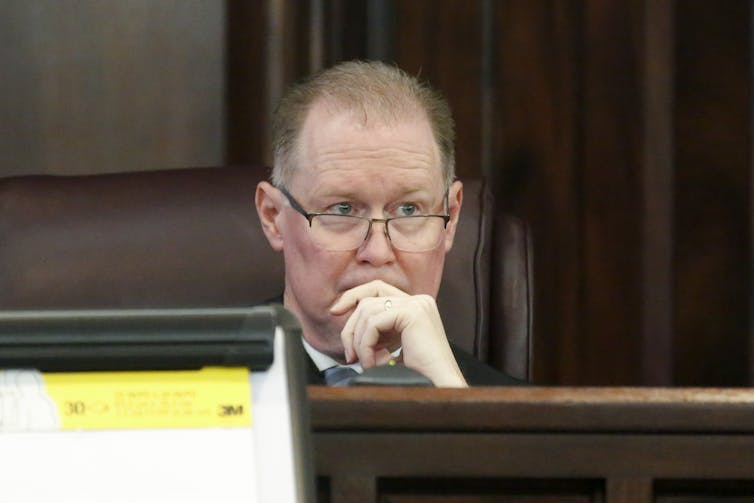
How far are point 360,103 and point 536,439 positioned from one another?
0.98 meters

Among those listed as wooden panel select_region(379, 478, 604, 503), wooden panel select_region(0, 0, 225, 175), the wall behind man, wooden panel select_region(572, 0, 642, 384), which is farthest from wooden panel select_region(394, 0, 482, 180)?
wooden panel select_region(379, 478, 604, 503)

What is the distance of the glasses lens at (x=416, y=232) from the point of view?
5.14ft

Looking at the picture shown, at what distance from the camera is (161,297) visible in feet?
5.22

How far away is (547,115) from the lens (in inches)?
A: 84.0

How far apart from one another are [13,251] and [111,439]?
106 centimetres

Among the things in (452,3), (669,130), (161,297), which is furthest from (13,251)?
(669,130)

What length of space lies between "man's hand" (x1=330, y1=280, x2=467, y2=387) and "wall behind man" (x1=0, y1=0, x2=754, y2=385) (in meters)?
0.74

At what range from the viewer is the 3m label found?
597 millimetres

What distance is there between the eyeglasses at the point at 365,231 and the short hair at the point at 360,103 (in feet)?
0.31

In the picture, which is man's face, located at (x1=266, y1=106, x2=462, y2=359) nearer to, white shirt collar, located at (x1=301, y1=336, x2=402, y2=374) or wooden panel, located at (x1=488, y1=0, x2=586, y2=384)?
white shirt collar, located at (x1=301, y1=336, x2=402, y2=374)

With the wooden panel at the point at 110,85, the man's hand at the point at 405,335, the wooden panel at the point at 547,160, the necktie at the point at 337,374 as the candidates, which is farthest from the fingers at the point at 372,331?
the wooden panel at the point at 110,85

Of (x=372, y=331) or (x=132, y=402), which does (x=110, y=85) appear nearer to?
(x=372, y=331)

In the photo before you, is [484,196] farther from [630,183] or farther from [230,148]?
[230,148]

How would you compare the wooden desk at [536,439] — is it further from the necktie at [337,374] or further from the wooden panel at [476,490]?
the necktie at [337,374]
